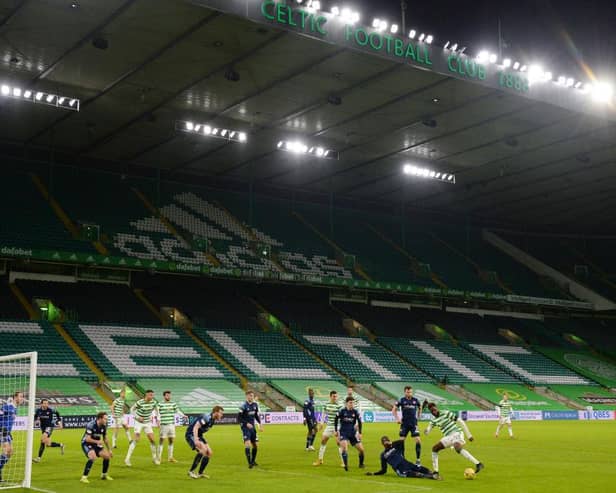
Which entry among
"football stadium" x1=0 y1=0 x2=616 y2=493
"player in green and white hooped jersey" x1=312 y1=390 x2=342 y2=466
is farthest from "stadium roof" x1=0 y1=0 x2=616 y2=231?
"player in green and white hooped jersey" x1=312 y1=390 x2=342 y2=466

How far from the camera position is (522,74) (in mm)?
40062

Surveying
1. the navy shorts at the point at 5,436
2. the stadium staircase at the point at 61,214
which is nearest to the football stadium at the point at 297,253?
the stadium staircase at the point at 61,214

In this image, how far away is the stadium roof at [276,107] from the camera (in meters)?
32.8

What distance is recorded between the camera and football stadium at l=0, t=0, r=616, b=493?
24.6 m

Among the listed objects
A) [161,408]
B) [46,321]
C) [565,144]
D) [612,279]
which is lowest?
[161,408]

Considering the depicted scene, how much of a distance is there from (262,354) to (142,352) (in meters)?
8.57

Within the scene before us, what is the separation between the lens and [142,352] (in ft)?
160

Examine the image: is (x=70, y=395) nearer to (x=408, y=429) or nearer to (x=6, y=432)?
(x=6, y=432)

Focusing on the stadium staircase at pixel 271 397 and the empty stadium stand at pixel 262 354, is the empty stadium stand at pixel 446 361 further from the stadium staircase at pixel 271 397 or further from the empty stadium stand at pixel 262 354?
the stadium staircase at pixel 271 397

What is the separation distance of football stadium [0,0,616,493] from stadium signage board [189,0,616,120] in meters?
0.10

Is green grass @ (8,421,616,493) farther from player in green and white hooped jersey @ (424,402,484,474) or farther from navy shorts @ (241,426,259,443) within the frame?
navy shorts @ (241,426,259,443)

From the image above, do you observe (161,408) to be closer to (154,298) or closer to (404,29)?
(404,29)

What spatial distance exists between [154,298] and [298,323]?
1105 centimetres

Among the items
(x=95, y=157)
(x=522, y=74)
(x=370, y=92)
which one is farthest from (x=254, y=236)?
(x=522, y=74)
